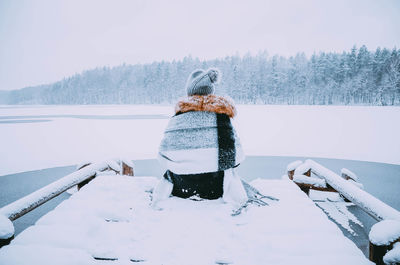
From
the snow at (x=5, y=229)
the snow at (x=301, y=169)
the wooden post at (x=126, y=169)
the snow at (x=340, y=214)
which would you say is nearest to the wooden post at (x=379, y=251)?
the snow at (x=340, y=214)

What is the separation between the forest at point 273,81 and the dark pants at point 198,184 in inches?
1619

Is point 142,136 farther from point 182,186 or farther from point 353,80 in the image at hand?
point 353,80

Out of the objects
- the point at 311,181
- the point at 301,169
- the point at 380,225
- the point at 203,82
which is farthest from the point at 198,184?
the point at 301,169

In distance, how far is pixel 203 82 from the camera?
2.17 metres

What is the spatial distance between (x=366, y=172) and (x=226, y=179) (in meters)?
4.97

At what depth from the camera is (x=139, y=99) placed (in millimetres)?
71438

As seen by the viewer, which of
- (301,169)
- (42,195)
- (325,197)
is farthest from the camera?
(325,197)

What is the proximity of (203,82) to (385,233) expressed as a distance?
1733 millimetres

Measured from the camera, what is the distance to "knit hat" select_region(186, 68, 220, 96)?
2164 millimetres

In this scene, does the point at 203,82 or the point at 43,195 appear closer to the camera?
the point at 203,82

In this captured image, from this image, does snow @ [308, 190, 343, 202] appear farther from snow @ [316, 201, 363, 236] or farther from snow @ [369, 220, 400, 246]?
snow @ [369, 220, 400, 246]

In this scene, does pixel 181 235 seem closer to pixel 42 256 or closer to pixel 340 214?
pixel 42 256

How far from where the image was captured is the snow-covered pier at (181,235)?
163 centimetres

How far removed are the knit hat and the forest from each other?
4116 cm
